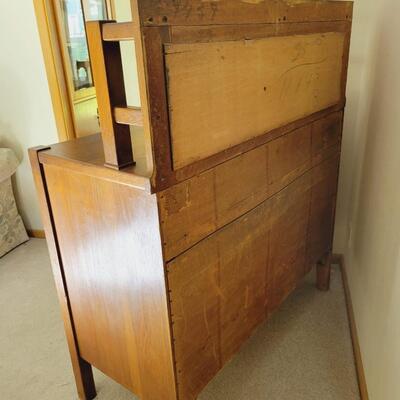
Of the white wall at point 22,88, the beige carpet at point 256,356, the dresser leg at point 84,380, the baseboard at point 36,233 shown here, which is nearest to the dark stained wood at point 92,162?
the dresser leg at point 84,380

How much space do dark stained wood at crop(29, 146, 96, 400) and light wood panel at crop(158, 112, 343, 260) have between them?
46 cm

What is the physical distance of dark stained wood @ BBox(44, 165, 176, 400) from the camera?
3.02 ft

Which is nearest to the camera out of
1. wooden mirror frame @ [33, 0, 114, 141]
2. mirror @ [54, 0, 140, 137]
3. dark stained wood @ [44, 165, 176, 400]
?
dark stained wood @ [44, 165, 176, 400]

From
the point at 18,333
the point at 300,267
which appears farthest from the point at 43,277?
the point at 300,267

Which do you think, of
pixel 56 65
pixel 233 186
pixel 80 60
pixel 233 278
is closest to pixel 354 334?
pixel 233 278

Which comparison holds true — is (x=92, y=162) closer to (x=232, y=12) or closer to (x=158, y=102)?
(x=158, y=102)

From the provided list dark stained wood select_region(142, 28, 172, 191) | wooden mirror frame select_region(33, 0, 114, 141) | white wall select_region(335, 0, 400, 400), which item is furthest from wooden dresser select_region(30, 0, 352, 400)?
wooden mirror frame select_region(33, 0, 114, 141)

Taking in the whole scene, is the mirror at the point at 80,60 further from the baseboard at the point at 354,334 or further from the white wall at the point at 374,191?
the baseboard at the point at 354,334

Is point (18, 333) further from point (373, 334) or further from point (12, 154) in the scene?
point (373, 334)

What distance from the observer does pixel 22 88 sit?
2.26 m

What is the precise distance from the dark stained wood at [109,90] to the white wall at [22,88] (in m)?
1.56

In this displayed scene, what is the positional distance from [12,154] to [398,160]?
2136 millimetres

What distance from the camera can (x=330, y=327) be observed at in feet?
5.77

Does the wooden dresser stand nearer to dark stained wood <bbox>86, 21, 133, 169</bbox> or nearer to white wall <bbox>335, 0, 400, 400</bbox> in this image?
dark stained wood <bbox>86, 21, 133, 169</bbox>
